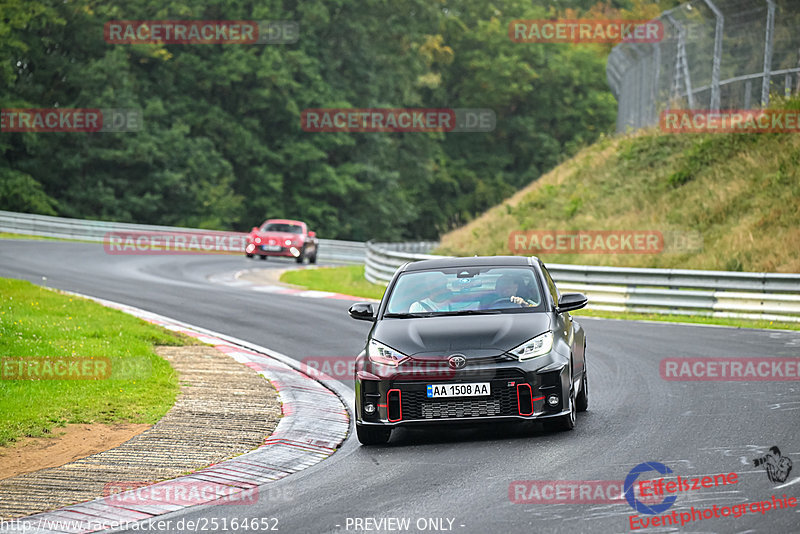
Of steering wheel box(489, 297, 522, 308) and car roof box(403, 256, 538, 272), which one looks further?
car roof box(403, 256, 538, 272)

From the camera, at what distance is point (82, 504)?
7.08 m

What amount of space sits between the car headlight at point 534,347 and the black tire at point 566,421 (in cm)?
44

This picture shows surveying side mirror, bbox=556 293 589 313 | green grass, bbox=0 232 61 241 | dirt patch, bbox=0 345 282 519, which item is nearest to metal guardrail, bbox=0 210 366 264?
green grass, bbox=0 232 61 241

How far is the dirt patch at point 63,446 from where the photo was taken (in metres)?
8.30

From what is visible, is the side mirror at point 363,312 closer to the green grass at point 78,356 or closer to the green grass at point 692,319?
the green grass at point 78,356

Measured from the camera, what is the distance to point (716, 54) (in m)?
26.9

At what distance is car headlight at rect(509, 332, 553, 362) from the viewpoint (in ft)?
29.0

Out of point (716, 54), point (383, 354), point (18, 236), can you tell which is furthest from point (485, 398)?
point (18, 236)

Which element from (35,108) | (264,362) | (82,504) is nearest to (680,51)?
(264,362)

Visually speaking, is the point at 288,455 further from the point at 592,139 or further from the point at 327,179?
the point at 592,139

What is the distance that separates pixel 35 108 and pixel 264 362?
42.7m

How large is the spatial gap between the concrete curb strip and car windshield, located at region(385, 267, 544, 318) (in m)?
1.31

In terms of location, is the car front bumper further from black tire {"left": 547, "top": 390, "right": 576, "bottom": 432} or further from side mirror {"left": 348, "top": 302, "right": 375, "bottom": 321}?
side mirror {"left": 348, "top": 302, "right": 375, "bottom": 321}

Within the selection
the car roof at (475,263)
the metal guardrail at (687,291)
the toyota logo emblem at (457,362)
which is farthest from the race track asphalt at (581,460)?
the metal guardrail at (687,291)
